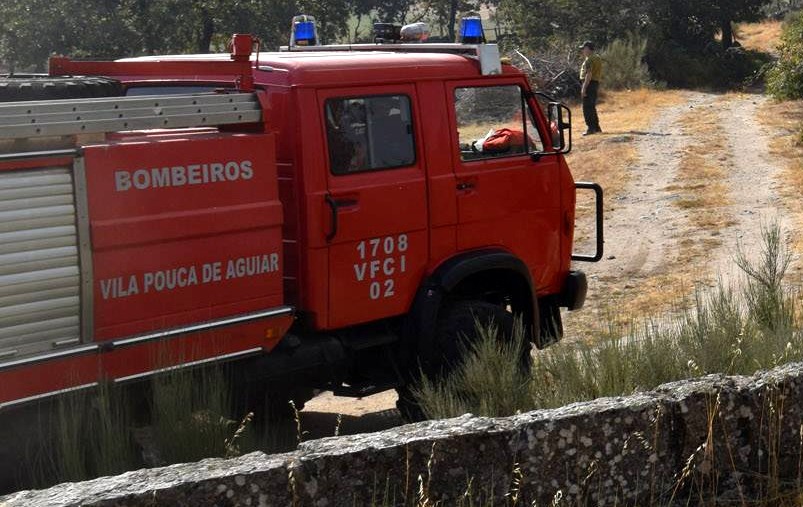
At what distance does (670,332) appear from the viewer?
604cm

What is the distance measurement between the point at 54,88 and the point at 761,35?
44.7 meters

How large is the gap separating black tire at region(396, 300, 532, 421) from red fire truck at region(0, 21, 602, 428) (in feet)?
0.06

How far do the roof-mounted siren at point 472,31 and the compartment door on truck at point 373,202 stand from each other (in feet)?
2.96

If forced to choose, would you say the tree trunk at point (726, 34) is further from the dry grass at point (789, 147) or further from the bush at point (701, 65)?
the dry grass at point (789, 147)

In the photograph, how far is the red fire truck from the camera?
5070 millimetres

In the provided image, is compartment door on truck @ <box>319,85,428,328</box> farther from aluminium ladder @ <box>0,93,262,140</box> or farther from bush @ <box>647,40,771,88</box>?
bush @ <box>647,40,771,88</box>

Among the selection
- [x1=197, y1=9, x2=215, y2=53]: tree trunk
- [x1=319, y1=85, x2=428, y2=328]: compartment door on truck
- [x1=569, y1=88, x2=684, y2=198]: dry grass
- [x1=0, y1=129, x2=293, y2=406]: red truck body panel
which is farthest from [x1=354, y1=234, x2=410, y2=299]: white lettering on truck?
[x1=197, y1=9, x2=215, y2=53]: tree trunk

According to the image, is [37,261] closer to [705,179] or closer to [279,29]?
[705,179]

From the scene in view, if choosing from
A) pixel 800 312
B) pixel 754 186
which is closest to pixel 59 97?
pixel 800 312

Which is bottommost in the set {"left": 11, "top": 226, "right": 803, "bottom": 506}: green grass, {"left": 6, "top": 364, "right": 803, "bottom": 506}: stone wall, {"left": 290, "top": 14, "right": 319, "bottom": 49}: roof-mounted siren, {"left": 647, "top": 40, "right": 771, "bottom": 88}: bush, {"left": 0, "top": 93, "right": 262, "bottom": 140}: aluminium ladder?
{"left": 647, "top": 40, "right": 771, "bottom": 88}: bush

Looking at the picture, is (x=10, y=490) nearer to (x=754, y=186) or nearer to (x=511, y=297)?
(x=511, y=297)

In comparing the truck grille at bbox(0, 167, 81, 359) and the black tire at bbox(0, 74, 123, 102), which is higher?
the black tire at bbox(0, 74, 123, 102)

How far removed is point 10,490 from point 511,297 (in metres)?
3.27

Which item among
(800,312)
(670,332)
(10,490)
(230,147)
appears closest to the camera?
(10,490)
